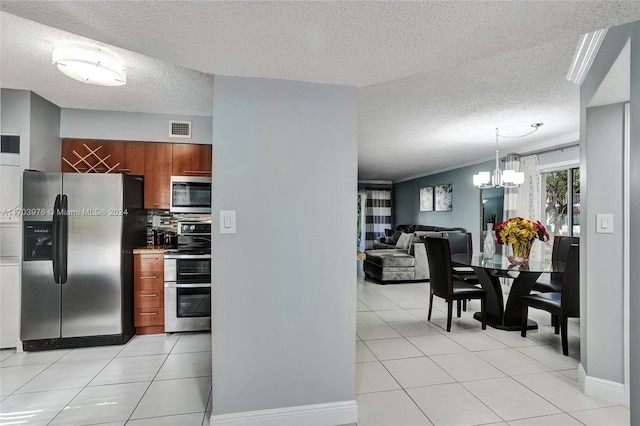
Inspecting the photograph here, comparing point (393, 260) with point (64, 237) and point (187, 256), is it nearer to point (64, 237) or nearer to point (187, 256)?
point (187, 256)

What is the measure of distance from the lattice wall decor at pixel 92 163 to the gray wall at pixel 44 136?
0.53 ft

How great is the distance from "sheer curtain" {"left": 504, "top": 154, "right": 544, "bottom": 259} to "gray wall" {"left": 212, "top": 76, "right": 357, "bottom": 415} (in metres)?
4.61

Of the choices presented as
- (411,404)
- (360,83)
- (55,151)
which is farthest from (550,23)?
(55,151)

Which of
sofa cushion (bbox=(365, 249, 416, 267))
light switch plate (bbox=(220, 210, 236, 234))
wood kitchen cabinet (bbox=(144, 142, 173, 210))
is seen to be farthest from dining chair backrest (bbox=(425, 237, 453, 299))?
wood kitchen cabinet (bbox=(144, 142, 173, 210))

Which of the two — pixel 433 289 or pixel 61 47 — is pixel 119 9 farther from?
pixel 433 289

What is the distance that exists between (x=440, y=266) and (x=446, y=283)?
19cm

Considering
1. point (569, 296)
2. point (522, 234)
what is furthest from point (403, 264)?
point (569, 296)

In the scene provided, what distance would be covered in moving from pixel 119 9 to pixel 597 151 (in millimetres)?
2847

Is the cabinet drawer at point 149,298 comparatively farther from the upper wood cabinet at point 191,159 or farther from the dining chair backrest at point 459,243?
the dining chair backrest at point 459,243

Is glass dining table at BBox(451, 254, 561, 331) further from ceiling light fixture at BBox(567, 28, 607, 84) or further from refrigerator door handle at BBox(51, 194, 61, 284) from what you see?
refrigerator door handle at BBox(51, 194, 61, 284)

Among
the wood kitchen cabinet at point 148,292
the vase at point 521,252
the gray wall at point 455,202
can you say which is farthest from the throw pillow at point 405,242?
the wood kitchen cabinet at point 148,292

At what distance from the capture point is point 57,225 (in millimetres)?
2943

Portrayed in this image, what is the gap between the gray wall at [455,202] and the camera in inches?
259

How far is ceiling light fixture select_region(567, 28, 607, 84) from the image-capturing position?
1.92 metres
